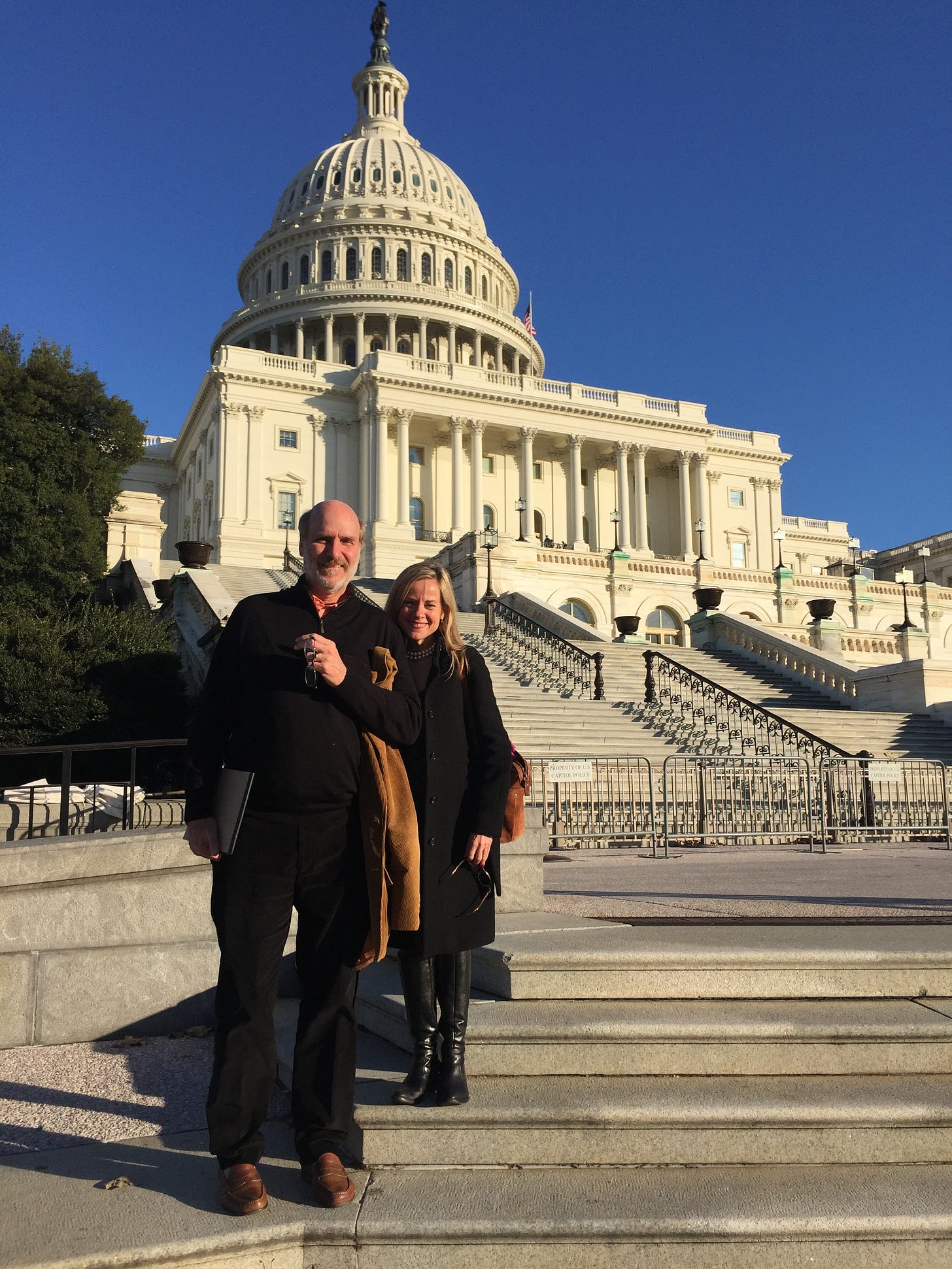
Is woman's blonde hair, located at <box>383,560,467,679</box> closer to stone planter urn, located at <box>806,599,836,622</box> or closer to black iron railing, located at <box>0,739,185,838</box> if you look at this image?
black iron railing, located at <box>0,739,185,838</box>

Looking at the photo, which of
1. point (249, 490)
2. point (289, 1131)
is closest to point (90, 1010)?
Answer: point (289, 1131)

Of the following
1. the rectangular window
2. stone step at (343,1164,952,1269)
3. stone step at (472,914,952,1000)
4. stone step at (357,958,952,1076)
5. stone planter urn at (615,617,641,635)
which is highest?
the rectangular window

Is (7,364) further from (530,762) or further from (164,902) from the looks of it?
(164,902)

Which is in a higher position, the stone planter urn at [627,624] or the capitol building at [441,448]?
the capitol building at [441,448]

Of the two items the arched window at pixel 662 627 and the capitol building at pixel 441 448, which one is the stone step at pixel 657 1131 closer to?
the capitol building at pixel 441 448

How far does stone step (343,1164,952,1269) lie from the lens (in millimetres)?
3105

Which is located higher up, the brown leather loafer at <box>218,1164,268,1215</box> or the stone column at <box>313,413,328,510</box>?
the stone column at <box>313,413,328,510</box>

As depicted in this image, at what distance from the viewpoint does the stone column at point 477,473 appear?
63094mm

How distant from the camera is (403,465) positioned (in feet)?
200

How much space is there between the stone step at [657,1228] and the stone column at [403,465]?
57447 millimetres

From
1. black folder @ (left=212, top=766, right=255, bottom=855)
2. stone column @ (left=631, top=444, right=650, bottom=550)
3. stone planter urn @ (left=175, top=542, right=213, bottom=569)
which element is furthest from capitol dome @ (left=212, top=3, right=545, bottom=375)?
black folder @ (left=212, top=766, right=255, bottom=855)

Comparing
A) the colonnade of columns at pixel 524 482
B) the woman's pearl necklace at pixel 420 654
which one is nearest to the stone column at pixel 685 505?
the colonnade of columns at pixel 524 482

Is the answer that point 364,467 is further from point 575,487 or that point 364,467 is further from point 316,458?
point 575,487

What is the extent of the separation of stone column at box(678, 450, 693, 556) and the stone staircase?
211ft
